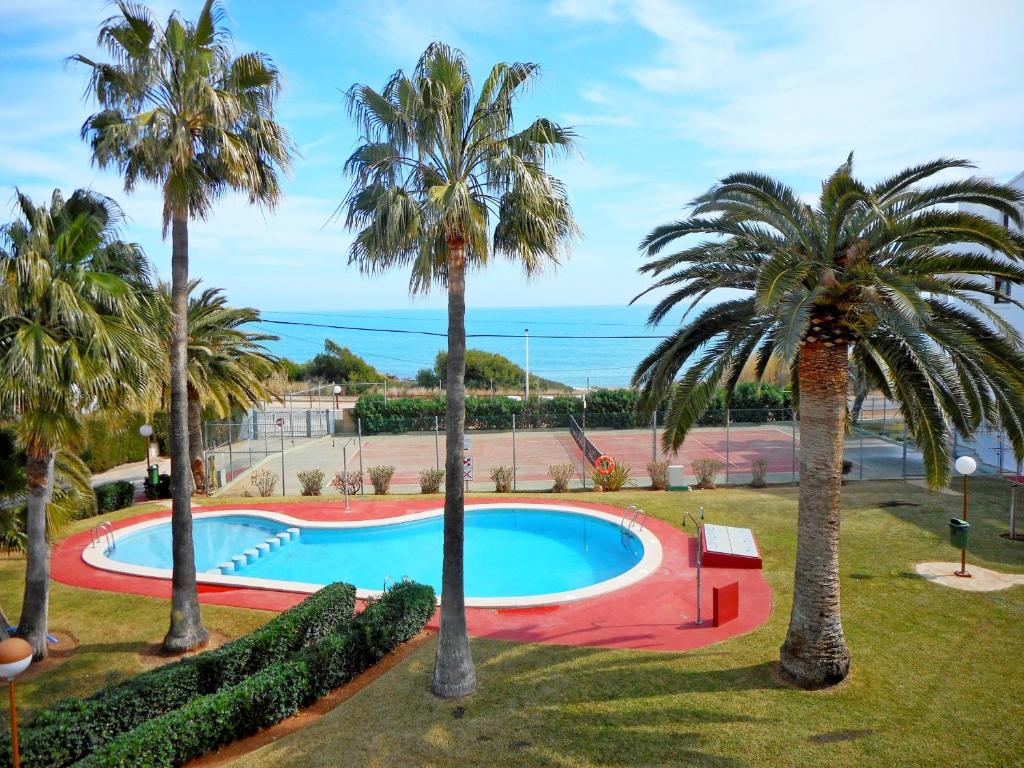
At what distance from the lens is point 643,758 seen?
25.5 feet

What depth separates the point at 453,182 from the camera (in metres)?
9.01

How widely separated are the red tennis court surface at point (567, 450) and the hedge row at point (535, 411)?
0.84m

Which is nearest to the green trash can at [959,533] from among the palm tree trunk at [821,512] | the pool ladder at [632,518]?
the palm tree trunk at [821,512]

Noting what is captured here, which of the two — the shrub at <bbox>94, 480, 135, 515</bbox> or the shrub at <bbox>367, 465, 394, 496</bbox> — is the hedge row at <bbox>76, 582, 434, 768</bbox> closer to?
the shrub at <bbox>367, 465, 394, 496</bbox>

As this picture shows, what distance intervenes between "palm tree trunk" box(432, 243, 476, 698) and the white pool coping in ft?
12.9

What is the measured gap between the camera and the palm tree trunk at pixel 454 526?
933 cm

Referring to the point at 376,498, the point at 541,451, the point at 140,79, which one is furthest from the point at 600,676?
the point at 541,451

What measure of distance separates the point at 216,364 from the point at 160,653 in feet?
39.7

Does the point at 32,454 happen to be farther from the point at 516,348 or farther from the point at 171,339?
the point at 516,348

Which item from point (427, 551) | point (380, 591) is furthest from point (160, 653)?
point (427, 551)

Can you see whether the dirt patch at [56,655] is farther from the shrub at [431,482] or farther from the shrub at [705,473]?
the shrub at [705,473]

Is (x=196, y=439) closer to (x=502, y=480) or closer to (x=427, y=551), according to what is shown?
(x=427, y=551)

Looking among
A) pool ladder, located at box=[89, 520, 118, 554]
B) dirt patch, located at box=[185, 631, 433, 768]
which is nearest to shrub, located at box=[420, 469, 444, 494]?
pool ladder, located at box=[89, 520, 118, 554]

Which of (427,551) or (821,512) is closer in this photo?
(821,512)
